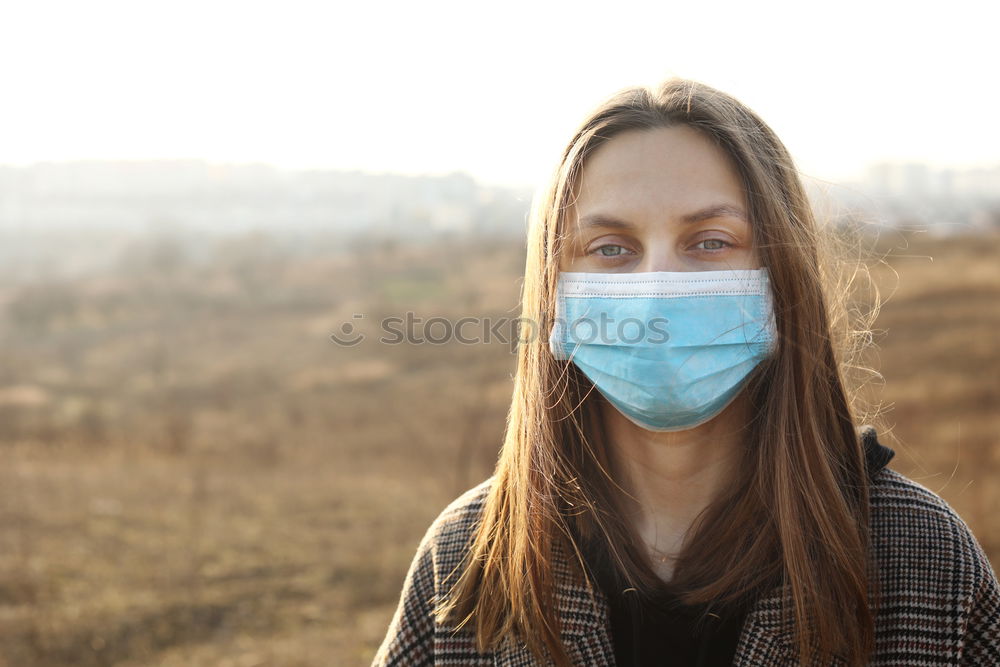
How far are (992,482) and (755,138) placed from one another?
25.6 feet

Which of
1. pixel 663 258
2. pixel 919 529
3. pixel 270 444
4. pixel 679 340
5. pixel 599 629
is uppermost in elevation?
pixel 663 258

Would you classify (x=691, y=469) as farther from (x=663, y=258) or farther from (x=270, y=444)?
(x=270, y=444)

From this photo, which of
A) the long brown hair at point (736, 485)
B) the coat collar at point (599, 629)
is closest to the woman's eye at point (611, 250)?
the long brown hair at point (736, 485)

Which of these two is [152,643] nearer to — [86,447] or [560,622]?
[560,622]

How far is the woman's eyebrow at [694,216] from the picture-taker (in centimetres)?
194

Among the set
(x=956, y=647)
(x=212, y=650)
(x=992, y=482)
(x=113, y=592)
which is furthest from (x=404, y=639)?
(x=992, y=482)

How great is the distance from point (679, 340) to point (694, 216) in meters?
0.29

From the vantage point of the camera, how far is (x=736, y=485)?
6.64ft

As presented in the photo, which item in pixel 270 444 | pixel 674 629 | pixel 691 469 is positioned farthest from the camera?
pixel 270 444

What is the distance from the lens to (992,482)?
834 centimetres

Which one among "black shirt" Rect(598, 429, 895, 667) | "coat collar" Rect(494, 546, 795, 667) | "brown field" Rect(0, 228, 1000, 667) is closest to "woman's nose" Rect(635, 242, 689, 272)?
"black shirt" Rect(598, 429, 895, 667)

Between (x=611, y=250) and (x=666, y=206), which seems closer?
(x=666, y=206)

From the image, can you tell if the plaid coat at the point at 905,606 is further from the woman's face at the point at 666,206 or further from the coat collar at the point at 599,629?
the woman's face at the point at 666,206

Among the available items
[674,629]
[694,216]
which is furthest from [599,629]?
[694,216]
